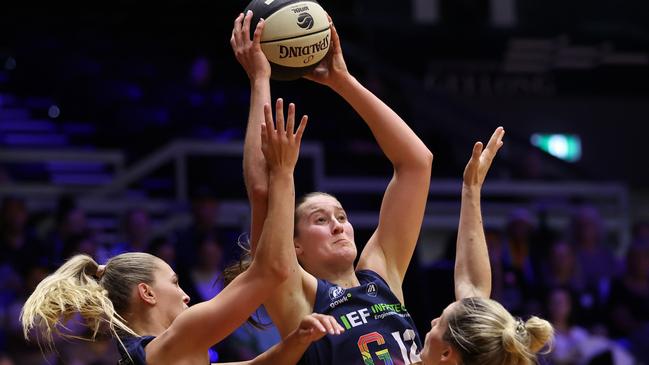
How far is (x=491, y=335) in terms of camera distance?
356 cm

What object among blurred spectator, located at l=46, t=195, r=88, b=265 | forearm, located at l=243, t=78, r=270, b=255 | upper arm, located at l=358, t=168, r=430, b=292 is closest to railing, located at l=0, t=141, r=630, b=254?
blurred spectator, located at l=46, t=195, r=88, b=265

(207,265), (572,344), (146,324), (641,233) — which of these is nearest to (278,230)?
(146,324)

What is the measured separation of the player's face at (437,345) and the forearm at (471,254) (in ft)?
1.39

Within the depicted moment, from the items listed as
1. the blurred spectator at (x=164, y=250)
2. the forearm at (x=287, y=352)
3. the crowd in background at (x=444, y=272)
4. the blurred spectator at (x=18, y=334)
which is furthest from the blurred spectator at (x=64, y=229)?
the forearm at (x=287, y=352)

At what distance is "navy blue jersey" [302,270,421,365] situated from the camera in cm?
384

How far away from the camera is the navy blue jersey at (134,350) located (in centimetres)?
351

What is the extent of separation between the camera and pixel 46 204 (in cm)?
864

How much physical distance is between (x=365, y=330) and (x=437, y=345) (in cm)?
32

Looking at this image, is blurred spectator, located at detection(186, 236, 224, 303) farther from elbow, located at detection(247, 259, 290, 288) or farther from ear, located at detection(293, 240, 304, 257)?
elbow, located at detection(247, 259, 290, 288)

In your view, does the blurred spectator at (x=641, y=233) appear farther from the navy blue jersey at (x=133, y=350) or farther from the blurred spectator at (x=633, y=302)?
the navy blue jersey at (x=133, y=350)

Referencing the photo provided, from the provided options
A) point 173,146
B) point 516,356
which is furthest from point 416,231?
point 173,146

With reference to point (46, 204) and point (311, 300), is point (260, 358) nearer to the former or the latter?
point (311, 300)

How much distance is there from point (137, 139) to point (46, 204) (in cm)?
154

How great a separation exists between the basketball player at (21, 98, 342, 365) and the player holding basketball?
82 mm
